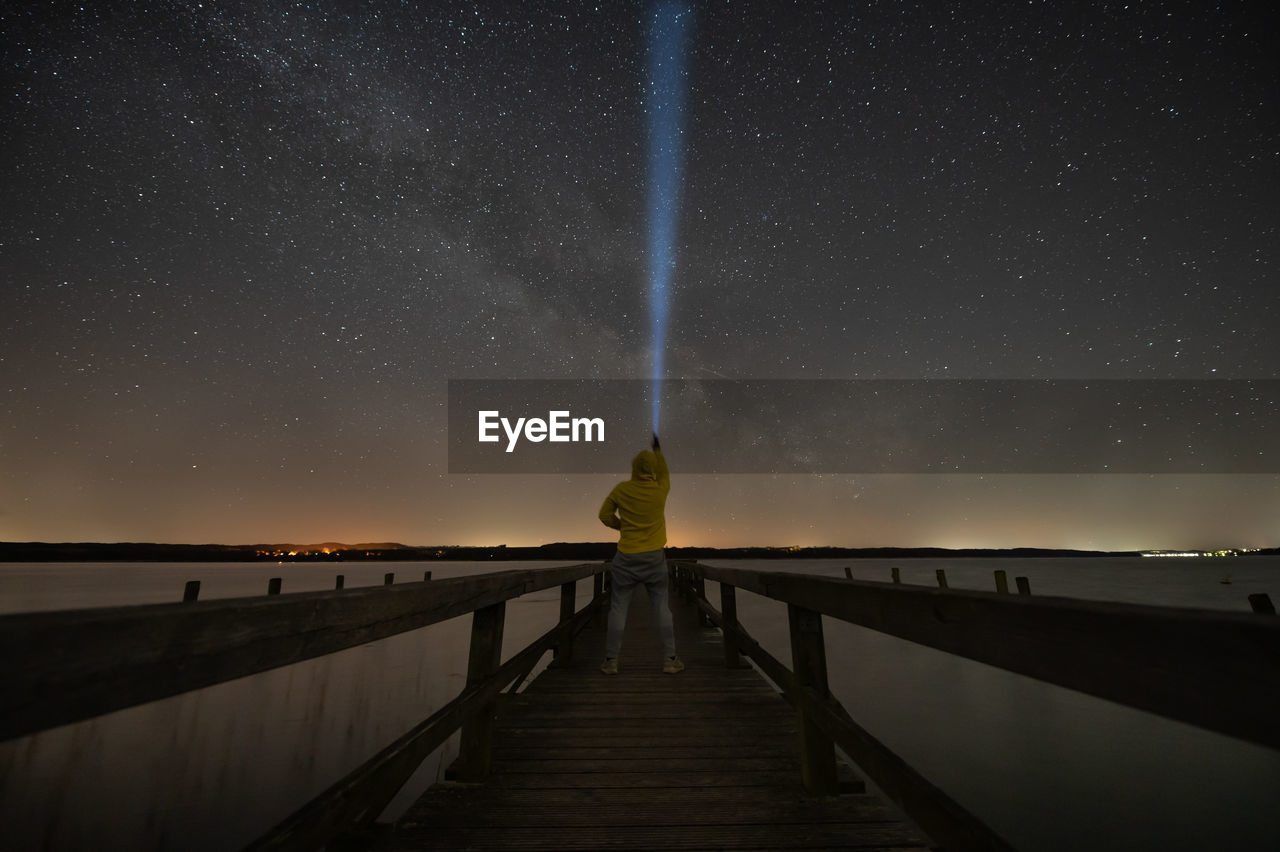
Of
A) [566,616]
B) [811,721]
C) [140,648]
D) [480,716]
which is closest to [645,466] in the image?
[566,616]

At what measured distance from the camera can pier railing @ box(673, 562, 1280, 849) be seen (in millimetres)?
773

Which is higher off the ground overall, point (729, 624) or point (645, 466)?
point (645, 466)

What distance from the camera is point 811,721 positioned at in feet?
8.50

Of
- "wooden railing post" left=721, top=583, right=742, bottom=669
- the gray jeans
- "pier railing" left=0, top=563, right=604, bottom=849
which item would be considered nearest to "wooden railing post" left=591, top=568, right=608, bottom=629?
"wooden railing post" left=721, top=583, right=742, bottom=669

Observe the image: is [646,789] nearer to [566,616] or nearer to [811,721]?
[811,721]

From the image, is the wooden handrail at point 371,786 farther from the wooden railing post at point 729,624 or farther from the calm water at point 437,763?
the calm water at point 437,763

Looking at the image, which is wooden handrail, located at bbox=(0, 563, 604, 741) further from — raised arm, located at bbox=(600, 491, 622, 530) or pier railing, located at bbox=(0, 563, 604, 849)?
raised arm, located at bbox=(600, 491, 622, 530)

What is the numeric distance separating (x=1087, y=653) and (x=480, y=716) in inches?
105

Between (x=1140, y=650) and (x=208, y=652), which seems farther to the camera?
(x=208, y=652)

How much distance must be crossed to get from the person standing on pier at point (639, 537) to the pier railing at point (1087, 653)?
2.94 metres

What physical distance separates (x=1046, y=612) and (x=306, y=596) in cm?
156

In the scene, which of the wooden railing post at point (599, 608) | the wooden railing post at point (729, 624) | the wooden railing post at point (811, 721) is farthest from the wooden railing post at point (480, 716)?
the wooden railing post at point (599, 608)

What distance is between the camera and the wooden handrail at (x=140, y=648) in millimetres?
741

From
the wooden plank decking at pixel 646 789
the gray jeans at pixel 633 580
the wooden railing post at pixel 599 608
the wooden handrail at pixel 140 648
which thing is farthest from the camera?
the wooden railing post at pixel 599 608
